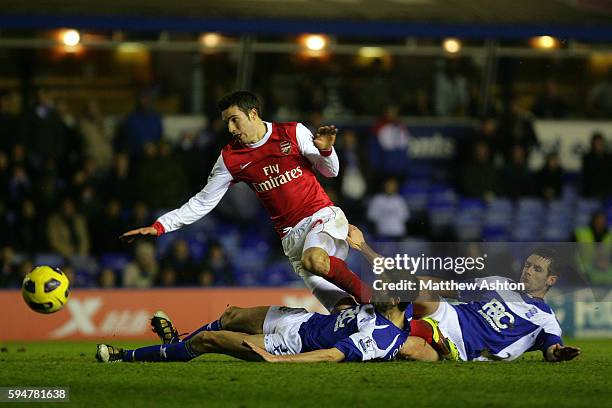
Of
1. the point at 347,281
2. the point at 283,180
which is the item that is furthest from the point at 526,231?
the point at 347,281

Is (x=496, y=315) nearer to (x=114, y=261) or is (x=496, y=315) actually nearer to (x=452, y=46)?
(x=114, y=261)

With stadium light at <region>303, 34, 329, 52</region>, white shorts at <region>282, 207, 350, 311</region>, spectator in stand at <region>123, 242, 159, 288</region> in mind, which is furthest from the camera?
stadium light at <region>303, 34, 329, 52</region>

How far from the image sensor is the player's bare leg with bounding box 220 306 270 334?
31.7 ft

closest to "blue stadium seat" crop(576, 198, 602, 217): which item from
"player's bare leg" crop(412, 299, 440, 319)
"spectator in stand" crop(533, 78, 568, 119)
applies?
"spectator in stand" crop(533, 78, 568, 119)

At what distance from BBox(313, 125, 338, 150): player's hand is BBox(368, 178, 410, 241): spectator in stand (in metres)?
8.01

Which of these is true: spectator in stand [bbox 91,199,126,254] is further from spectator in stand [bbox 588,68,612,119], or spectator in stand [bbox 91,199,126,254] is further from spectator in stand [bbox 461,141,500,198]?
spectator in stand [bbox 588,68,612,119]

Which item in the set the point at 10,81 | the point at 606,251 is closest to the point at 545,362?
the point at 606,251

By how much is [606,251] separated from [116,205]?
6671mm

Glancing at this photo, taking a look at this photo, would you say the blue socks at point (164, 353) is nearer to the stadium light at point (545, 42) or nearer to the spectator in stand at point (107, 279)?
the spectator in stand at point (107, 279)

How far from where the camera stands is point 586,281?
510 inches

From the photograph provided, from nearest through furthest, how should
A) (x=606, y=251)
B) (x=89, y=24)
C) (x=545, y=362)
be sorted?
(x=545, y=362)
(x=606, y=251)
(x=89, y=24)

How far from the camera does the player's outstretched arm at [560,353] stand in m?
9.57

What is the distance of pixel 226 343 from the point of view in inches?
367

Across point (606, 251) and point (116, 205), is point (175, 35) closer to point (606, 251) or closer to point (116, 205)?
point (116, 205)
